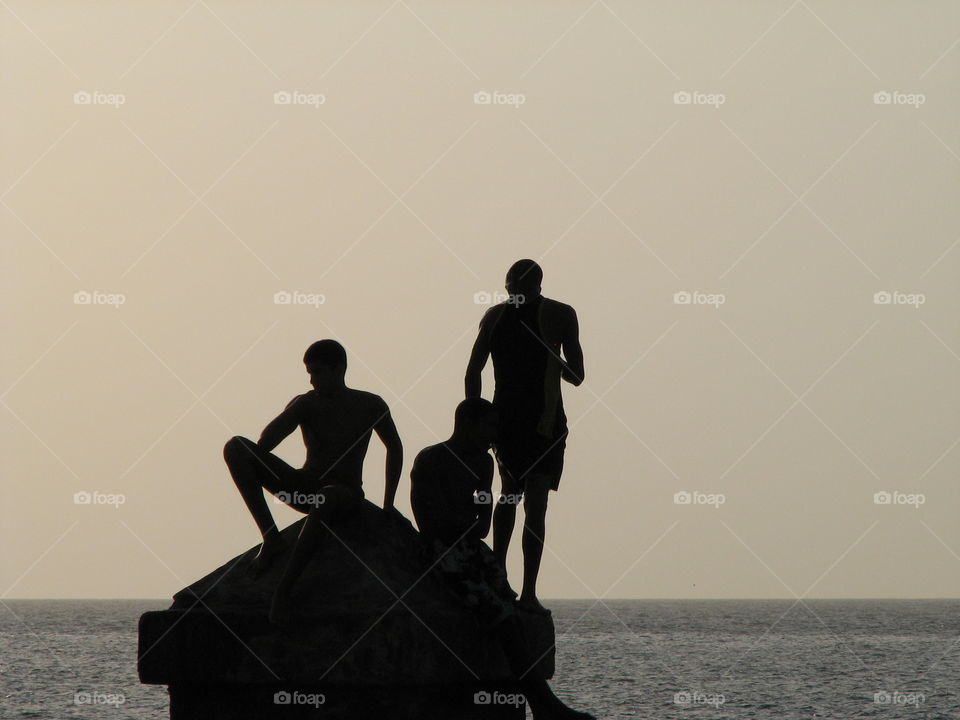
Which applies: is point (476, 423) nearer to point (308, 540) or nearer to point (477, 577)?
point (477, 577)

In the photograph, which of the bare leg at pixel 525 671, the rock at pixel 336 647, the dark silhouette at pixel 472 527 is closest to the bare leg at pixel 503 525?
the dark silhouette at pixel 472 527

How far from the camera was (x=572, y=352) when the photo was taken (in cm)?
929

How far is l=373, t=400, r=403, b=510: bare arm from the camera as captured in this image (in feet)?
27.1

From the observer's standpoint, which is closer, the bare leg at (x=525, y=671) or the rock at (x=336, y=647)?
the rock at (x=336, y=647)

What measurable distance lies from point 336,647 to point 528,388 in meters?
2.23

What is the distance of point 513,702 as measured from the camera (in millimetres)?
7906

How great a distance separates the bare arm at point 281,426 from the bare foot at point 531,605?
153 cm

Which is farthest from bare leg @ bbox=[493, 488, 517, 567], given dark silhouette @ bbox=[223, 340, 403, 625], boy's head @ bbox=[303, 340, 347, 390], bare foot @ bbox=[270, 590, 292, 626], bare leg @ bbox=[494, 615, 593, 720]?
bare foot @ bbox=[270, 590, 292, 626]

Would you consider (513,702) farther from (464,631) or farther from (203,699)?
(203,699)

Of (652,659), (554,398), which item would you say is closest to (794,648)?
(652,659)

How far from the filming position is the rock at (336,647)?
7.51 m

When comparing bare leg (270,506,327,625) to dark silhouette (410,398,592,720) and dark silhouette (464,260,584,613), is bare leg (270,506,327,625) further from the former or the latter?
dark silhouette (464,260,584,613)

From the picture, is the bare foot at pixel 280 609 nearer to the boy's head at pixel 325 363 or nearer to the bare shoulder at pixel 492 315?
the boy's head at pixel 325 363

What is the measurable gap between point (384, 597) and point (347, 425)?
974 millimetres
